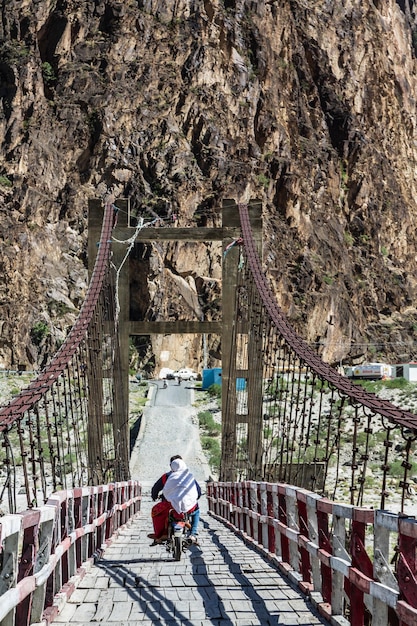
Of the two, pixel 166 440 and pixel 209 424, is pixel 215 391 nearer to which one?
pixel 209 424

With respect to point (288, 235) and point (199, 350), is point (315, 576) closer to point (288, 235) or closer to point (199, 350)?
point (199, 350)

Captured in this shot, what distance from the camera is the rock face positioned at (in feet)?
142

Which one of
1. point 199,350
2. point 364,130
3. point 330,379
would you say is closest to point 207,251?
point 199,350

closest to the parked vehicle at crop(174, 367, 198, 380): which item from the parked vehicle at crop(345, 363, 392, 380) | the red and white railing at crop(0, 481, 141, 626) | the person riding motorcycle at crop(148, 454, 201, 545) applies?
the parked vehicle at crop(345, 363, 392, 380)

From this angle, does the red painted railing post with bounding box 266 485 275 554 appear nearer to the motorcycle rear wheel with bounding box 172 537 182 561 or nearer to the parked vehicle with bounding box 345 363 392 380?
the motorcycle rear wheel with bounding box 172 537 182 561

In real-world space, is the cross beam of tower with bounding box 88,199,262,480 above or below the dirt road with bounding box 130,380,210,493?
above

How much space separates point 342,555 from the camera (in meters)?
4.04

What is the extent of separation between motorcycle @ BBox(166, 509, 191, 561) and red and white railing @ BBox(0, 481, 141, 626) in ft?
1.87

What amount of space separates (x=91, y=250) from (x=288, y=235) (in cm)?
3843

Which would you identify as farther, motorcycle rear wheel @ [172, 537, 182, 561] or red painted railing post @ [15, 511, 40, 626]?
motorcycle rear wheel @ [172, 537, 182, 561]

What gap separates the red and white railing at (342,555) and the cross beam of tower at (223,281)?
25.0ft

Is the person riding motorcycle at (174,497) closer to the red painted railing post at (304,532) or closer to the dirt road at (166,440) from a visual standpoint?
the red painted railing post at (304,532)

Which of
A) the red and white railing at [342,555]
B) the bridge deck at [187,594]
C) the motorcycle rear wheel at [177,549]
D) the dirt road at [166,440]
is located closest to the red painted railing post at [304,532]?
the red and white railing at [342,555]

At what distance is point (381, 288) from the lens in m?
59.0
